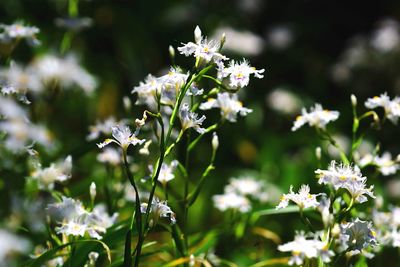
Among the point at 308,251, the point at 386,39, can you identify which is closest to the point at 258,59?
the point at 386,39

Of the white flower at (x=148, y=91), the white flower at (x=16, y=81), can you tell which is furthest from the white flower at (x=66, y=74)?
the white flower at (x=148, y=91)

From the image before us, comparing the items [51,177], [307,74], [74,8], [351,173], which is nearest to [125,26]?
[307,74]

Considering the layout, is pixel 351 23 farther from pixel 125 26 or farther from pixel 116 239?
pixel 116 239

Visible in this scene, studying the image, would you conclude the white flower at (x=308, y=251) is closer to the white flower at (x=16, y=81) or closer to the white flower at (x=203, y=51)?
the white flower at (x=203, y=51)

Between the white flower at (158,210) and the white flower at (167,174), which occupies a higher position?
the white flower at (167,174)

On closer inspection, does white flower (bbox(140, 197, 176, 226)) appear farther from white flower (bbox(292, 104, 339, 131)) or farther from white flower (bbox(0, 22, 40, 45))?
→ white flower (bbox(0, 22, 40, 45))

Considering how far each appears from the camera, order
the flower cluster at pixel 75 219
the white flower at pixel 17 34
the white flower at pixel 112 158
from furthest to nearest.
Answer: the white flower at pixel 112 158, the white flower at pixel 17 34, the flower cluster at pixel 75 219

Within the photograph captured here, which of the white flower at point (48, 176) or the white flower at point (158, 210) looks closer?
the white flower at point (158, 210)
